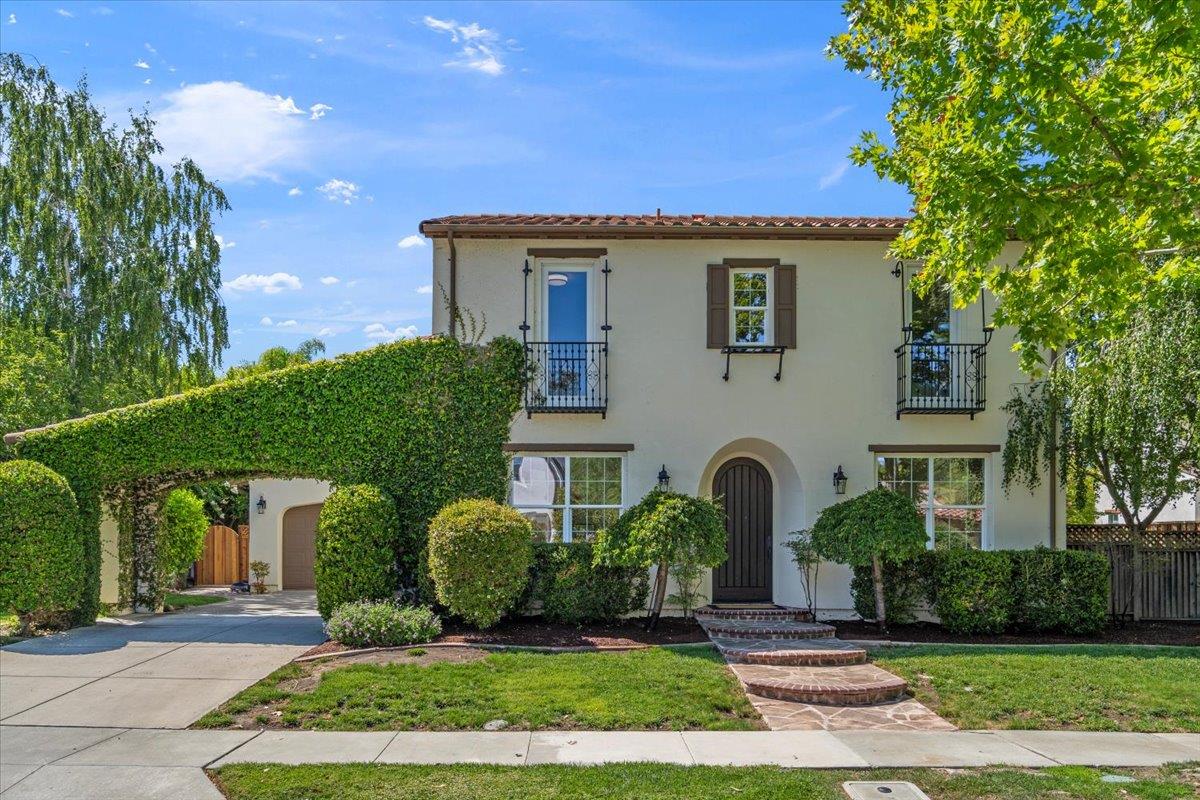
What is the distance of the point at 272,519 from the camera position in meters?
19.9

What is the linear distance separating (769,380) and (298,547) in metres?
13.6

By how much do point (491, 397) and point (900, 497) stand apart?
6.13m

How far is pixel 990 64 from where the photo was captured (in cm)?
617

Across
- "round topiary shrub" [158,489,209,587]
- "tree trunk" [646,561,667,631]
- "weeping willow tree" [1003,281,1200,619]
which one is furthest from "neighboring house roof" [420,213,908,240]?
"round topiary shrub" [158,489,209,587]

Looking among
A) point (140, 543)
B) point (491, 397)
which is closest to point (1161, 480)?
Answer: point (491, 397)

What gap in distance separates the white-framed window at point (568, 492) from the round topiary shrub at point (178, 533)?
678 centimetres

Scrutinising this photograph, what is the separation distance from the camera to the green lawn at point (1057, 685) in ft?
24.4

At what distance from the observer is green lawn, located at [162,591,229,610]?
14.6m

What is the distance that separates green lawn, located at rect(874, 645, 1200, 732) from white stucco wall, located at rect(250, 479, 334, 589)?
49.8 ft

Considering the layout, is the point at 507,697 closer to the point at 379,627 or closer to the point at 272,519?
the point at 379,627

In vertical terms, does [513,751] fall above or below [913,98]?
below

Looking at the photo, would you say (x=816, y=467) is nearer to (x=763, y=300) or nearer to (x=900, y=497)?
(x=900, y=497)

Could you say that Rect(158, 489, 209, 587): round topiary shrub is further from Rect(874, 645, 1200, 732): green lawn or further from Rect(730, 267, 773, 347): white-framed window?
Rect(874, 645, 1200, 732): green lawn

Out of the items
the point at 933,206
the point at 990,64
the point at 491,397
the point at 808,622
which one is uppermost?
the point at 990,64
